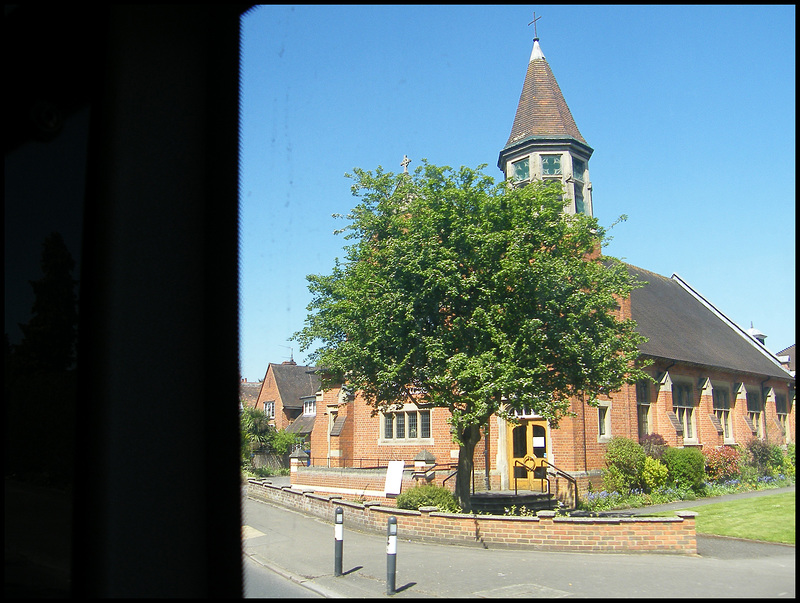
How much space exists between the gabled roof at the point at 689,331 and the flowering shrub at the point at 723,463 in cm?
416

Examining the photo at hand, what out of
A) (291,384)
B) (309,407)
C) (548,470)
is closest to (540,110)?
(548,470)

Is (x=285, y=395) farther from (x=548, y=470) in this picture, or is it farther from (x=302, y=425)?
(x=548, y=470)

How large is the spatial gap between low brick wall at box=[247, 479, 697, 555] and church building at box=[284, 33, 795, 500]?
363 inches

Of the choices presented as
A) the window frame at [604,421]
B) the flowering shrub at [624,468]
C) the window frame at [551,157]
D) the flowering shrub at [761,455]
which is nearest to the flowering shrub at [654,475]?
the flowering shrub at [624,468]

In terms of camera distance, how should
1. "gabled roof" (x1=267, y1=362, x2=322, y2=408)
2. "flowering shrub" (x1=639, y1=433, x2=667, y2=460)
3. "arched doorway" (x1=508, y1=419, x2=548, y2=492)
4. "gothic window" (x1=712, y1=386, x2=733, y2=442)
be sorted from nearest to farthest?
"arched doorway" (x1=508, y1=419, x2=548, y2=492) → "flowering shrub" (x1=639, y1=433, x2=667, y2=460) → "gothic window" (x1=712, y1=386, x2=733, y2=442) → "gabled roof" (x1=267, y1=362, x2=322, y2=408)

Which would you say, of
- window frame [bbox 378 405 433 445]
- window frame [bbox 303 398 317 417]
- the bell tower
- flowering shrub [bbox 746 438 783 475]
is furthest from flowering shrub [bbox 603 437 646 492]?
window frame [bbox 303 398 317 417]

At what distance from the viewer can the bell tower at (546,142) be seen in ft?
89.7

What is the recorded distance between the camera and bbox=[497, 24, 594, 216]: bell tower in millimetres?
27344

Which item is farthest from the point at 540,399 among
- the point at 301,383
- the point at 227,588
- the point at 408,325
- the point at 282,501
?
the point at 301,383

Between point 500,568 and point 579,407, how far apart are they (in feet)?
52.8

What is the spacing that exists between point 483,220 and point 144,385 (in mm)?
11302

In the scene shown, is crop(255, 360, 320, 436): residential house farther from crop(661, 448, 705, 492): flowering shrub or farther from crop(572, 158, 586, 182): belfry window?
crop(661, 448, 705, 492): flowering shrub

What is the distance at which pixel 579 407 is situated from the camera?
78.6ft

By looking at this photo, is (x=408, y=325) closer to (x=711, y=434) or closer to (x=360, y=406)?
(x=360, y=406)
